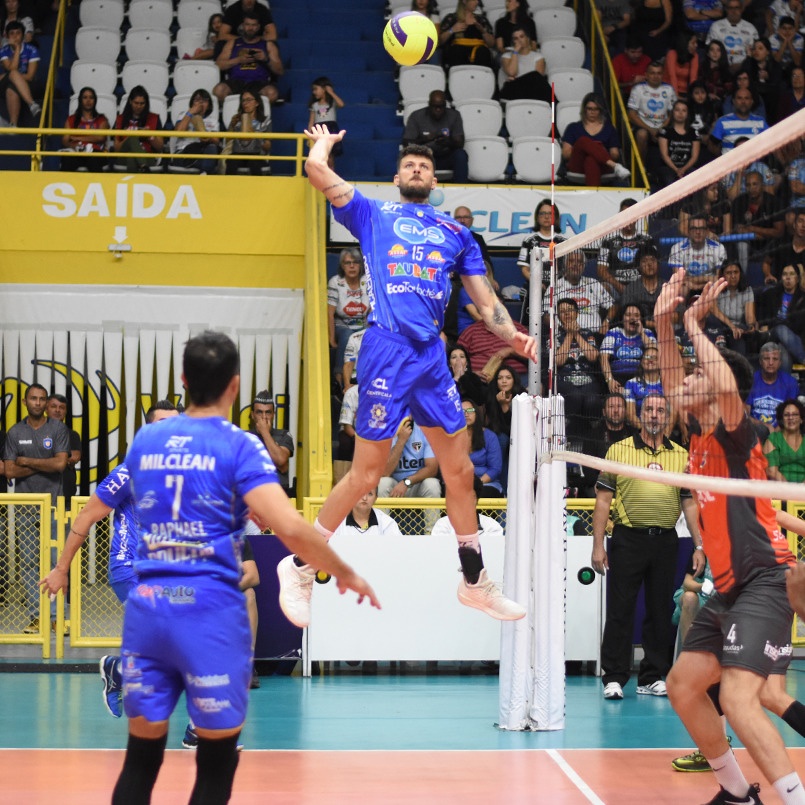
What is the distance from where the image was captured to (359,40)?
17.9 meters

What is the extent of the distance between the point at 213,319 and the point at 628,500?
19.1 ft

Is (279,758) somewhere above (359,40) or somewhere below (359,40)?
below

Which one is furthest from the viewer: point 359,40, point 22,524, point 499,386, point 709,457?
point 359,40

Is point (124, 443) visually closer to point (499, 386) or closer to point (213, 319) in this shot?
point (213, 319)

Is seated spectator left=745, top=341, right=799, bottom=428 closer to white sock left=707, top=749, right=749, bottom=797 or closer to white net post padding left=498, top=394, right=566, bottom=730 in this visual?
white net post padding left=498, top=394, right=566, bottom=730

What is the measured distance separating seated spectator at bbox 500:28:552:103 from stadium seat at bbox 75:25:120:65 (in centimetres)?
509

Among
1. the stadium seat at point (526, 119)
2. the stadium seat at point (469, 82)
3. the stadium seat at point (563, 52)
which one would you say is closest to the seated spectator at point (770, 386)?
the stadium seat at point (526, 119)

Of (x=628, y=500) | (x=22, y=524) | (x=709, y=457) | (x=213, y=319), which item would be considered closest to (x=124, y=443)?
(x=213, y=319)

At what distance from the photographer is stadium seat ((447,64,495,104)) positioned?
54.8 feet

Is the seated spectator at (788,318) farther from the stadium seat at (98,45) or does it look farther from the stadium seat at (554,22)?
the stadium seat at (98,45)

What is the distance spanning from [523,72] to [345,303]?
4889 mm

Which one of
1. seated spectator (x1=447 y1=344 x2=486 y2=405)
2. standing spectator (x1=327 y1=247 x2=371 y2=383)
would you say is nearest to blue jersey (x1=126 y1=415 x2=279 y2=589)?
seated spectator (x1=447 y1=344 x2=486 y2=405)

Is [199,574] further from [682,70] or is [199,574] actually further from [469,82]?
[682,70]

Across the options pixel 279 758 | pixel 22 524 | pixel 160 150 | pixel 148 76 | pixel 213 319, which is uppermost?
pixel 148 76
